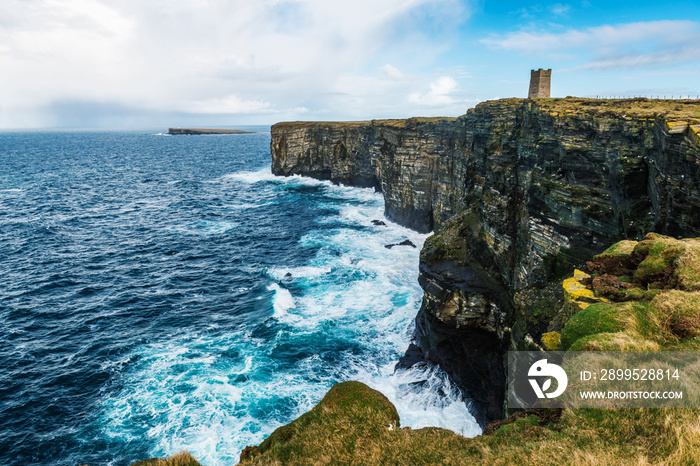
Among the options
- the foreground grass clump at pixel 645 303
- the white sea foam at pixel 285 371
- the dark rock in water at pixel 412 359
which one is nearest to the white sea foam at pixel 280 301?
the white sea foam at pixel 285 371

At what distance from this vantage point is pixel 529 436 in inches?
397

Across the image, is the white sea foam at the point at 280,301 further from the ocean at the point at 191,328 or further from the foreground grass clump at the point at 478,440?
the foreground grass clump at the point at 478,440

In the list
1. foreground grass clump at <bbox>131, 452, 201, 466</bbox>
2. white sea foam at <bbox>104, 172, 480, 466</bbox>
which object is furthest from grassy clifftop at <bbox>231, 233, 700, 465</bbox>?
white sea foam at <bbox>104, 172, 480, 466</bbox>

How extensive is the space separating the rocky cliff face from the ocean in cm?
495

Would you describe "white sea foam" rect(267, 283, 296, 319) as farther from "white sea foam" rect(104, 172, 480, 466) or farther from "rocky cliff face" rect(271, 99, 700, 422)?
"rocky cliff face" rect(271, 99, 700, 422)

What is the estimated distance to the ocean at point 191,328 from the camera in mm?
25344

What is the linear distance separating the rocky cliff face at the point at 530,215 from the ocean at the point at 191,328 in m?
4.95

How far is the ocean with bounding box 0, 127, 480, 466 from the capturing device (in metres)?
25.3

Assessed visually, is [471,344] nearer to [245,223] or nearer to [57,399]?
[57,399]

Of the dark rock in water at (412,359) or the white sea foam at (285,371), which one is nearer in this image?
the white sea foam at (285,371)

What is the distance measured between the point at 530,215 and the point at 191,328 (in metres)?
32.1

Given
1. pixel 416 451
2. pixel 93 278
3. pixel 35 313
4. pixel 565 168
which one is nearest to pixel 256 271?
pixel 93 278

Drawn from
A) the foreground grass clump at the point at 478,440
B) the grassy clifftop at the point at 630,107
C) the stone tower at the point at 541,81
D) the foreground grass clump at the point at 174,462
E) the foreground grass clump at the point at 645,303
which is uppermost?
the stone tower at the point at 541,81

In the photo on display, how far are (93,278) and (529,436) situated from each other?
51282 millimetres
